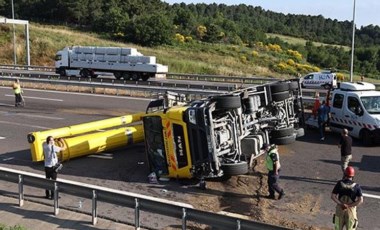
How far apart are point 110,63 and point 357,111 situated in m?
29.3

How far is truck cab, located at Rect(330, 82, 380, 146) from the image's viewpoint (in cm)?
1617

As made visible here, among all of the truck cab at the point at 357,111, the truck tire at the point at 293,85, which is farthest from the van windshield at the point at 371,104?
the truck tire at the point at 293,85

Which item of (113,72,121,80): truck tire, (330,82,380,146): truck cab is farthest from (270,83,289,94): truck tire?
(113,72,121,80): truck tire

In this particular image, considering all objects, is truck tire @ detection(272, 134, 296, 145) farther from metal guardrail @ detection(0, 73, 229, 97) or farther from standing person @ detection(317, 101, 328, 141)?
metal guardrail @ detection(0, 73, 229, 97)

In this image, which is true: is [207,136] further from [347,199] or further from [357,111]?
[357,111]

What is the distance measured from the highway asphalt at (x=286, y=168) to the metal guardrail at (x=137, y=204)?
0.71 meters

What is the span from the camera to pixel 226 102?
1173 centimetres

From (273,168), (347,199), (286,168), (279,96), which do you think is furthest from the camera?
(279,96)

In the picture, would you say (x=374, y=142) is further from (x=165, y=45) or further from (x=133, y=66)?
(x=165, y=45)

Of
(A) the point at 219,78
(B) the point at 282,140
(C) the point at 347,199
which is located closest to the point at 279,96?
(B) the point at 282,140

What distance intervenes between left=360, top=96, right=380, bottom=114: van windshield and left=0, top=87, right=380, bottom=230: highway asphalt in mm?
1205

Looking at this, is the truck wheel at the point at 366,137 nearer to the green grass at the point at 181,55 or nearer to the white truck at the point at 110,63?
the white truck at the point at 110,63

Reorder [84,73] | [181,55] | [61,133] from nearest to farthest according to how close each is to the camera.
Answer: [61,133] → [84,73] → [181,55]

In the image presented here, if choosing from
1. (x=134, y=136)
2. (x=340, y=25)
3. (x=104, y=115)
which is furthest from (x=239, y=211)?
(x=340, y=25)
